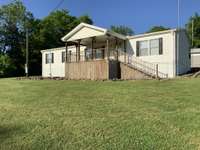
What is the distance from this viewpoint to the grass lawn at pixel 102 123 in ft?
16.8

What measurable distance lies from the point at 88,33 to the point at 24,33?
74.6 ft

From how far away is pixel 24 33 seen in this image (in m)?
42.1

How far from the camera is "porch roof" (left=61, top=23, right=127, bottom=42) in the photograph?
20.9 m

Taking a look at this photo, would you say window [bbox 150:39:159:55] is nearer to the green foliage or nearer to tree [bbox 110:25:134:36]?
the green foliage

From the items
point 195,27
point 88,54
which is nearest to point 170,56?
point 88,54

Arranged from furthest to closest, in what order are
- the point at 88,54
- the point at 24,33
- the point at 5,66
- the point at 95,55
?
the point at 24,33
the point at 5,66
the point at 88,54
the point at 95,55

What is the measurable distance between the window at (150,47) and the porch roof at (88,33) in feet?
5.20

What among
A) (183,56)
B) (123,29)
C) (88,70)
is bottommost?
(88,70)

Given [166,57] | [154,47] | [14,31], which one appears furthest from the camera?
[14,31]

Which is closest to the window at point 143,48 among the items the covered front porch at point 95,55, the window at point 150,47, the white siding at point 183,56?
the window at point 150,47

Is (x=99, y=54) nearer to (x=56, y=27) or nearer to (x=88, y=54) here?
(x=88, y=54)

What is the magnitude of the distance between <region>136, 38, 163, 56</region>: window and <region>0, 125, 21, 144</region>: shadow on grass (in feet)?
49.6

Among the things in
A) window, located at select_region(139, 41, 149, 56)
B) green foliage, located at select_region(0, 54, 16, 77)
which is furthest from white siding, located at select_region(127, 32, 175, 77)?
green foliage, located at select_region(0, 54, 16, 77)

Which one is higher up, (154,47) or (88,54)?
(154,47)
